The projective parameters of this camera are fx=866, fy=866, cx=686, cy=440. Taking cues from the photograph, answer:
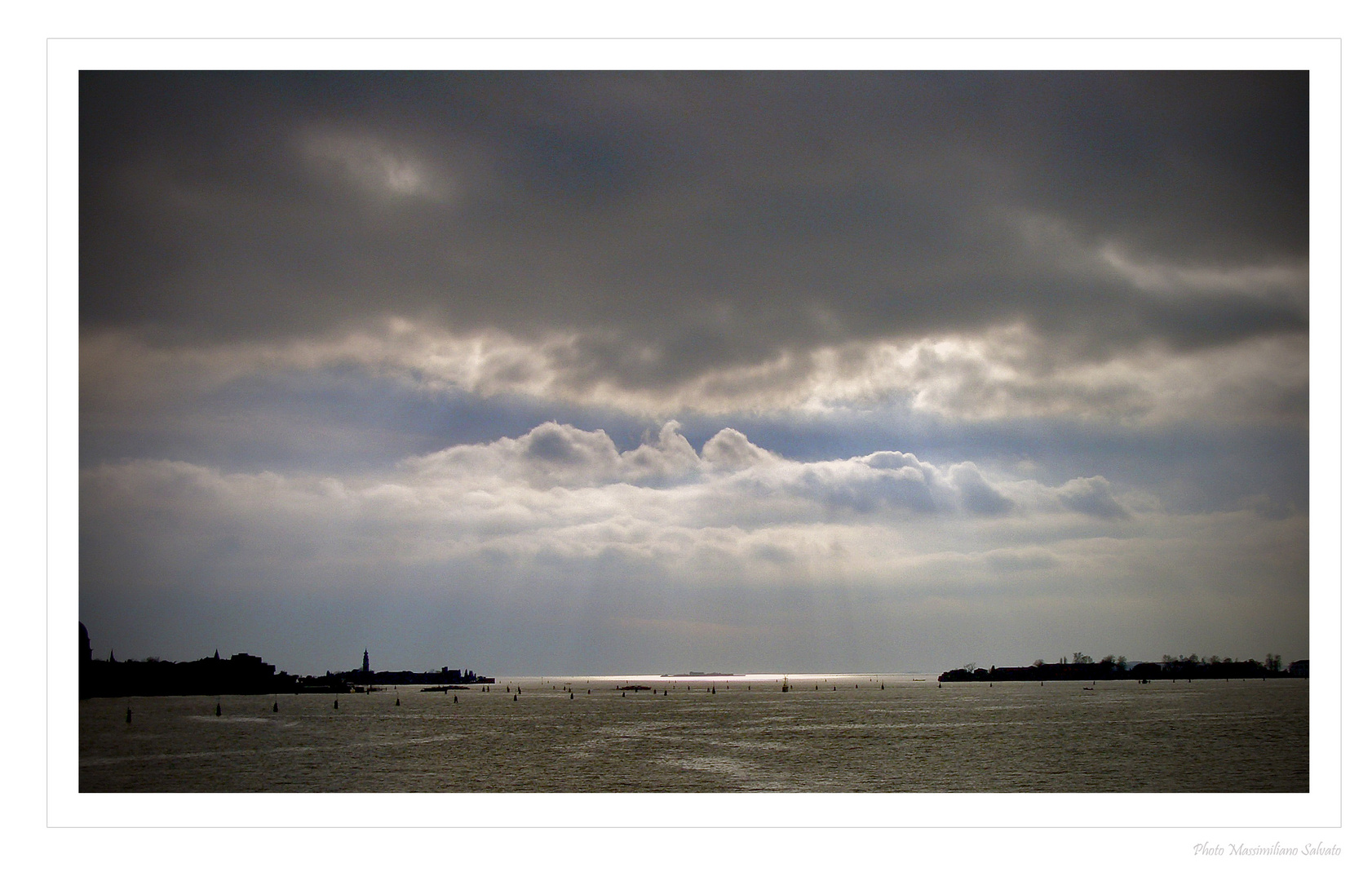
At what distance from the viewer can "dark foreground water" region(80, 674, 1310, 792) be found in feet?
123

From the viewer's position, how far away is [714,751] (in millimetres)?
49031

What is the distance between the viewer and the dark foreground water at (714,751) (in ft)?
123
